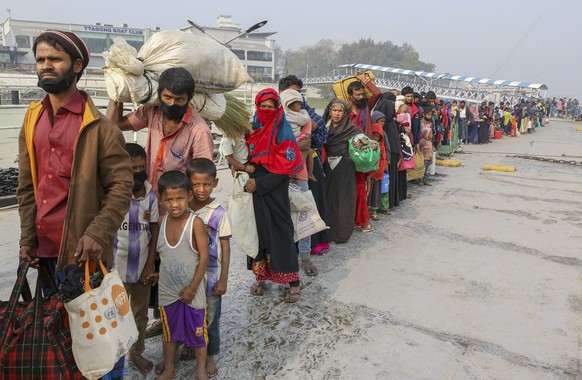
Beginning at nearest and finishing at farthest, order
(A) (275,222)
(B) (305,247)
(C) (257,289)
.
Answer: (A) (275,222)
(C) (257,289)
(B) (305,247)

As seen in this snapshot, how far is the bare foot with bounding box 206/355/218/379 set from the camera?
2660 millimetres

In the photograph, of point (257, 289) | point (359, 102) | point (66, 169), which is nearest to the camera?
point (66, 169)

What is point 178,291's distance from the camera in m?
2.49

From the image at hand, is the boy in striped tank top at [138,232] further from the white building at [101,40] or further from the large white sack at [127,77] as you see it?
the white building at [101,40]

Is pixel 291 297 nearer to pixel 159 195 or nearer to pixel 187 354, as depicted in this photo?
pixel 187 354

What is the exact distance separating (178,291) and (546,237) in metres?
4.71

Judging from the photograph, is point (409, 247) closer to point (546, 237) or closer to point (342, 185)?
point (342, 185)

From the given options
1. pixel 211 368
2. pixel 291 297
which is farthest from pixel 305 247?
pixel 211 368

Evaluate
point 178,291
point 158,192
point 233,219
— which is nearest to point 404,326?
point 233,219

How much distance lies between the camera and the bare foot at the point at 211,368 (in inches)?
105

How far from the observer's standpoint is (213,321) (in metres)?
2.69

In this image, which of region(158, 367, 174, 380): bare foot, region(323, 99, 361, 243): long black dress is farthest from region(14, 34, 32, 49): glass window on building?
region(158, 367, 174, 380): bare foot

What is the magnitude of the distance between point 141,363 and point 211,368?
399 millimetres

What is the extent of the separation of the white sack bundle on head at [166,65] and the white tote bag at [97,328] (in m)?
1.00
